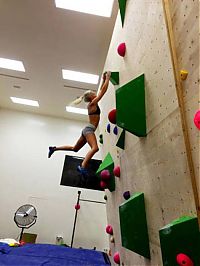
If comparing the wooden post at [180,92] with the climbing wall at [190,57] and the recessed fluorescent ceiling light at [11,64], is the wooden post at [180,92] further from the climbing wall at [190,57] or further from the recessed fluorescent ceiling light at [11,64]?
the recessed fluorescent ceiling light at [11,64]

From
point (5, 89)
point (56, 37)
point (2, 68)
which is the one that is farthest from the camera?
point (5, 89)

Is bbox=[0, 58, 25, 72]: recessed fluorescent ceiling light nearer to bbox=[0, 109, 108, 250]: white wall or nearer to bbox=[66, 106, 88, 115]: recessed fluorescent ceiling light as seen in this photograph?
bbox=[66, 106, 88, 115]: recessed fluorescent ceiling light

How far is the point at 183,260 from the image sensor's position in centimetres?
83

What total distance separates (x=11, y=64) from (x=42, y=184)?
3376 mm

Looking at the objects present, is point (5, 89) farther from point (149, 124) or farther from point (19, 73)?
point (149, 124)


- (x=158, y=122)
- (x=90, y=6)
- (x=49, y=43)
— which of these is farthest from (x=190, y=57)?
(x=49, y=43)

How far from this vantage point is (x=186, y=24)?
0.86m

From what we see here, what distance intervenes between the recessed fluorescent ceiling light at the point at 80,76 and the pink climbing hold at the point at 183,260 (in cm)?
425

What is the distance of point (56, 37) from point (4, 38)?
3.26 feet

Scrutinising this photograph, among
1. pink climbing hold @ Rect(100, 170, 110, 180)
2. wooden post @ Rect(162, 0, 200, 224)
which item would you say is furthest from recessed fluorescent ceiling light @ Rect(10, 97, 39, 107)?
wooden post @ Rect(162, 0, 200, 224)

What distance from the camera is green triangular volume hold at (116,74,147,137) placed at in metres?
1.27

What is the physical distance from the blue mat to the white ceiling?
11.2 feet

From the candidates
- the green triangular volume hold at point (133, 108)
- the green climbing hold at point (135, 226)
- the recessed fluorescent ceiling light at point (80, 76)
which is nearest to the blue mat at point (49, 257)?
the green climbing hold at point (135, 226)

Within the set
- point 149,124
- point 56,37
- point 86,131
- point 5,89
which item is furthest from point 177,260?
point 5,89
